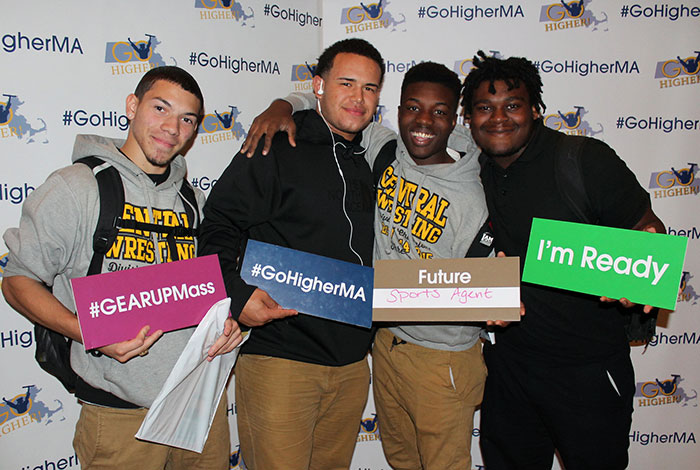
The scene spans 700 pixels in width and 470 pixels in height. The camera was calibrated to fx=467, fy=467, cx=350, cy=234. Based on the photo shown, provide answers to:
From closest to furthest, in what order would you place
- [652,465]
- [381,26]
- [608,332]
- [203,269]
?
[203,269]
[608,332]
[381,26]
[652,465]

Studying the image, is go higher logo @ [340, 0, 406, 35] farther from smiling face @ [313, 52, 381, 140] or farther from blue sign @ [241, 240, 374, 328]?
blue sign @ [241, 240, 374, 328]

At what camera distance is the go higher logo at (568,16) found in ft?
8.79

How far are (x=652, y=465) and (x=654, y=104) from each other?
2.25m

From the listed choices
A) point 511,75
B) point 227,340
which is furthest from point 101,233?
point 511,75

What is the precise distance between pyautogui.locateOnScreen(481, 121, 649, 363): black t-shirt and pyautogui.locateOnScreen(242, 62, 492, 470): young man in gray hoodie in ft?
0.34

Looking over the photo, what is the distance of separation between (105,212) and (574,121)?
8.25 feet

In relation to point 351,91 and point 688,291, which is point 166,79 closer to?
point 351,91

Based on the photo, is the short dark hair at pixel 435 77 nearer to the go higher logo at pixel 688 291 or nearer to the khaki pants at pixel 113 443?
the khaki pants at pixel 113 443

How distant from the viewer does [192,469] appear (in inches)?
72.1

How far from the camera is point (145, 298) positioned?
1.49 meters

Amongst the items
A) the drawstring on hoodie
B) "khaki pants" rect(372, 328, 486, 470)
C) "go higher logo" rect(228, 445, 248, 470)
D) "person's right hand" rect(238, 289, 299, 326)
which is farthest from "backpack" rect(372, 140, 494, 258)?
"go higher logo" rect(228, 445, 248, 470)

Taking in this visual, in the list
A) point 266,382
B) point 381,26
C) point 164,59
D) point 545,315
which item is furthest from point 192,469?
point 381,26

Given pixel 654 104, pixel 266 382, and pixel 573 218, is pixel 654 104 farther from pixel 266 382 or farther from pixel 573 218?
pixel 266 382

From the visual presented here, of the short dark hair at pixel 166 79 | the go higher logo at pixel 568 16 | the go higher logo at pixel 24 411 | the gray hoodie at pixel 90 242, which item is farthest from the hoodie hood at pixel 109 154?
the go higher logo at pixel 568 16
